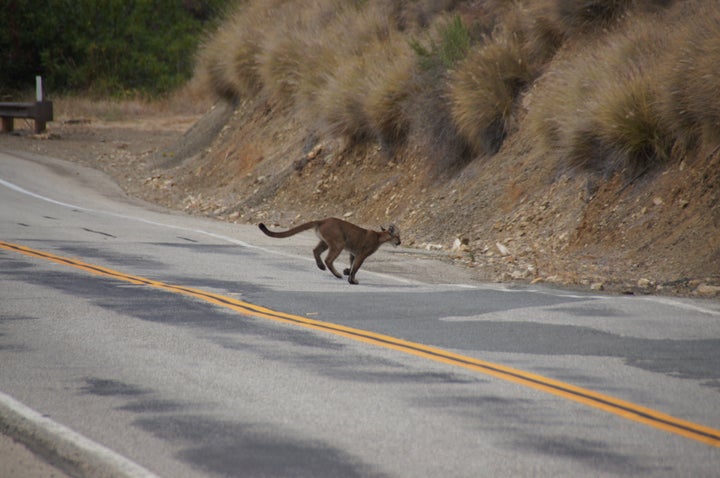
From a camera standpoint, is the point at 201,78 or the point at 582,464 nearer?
the point at 582,464

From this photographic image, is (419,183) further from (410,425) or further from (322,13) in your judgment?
(410,425)

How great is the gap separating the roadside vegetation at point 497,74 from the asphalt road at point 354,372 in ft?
14.5

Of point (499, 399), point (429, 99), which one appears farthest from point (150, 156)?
point (499, 399)

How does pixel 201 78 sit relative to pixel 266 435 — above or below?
above

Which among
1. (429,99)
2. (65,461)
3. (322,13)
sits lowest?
(65,461)

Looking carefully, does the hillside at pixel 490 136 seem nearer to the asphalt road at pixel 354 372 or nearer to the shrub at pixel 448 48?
the shrub at pixel 448 48

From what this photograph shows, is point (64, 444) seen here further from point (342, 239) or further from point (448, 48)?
point (448, 48)

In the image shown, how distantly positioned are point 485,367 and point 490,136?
12.0 meters

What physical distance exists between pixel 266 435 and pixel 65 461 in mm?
1170

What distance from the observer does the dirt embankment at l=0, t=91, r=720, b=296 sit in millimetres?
12336

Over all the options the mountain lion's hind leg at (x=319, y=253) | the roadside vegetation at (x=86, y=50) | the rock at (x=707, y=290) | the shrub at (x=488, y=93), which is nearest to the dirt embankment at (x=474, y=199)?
the rock at (x=707, y=290)

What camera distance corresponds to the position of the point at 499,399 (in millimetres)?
6277

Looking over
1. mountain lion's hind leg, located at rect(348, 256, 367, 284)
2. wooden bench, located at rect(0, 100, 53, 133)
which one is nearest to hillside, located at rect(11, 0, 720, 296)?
mountain lion's hind leg, located at rect(348, 256, 367, 284)

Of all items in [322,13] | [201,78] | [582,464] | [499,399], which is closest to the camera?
[582,464]
